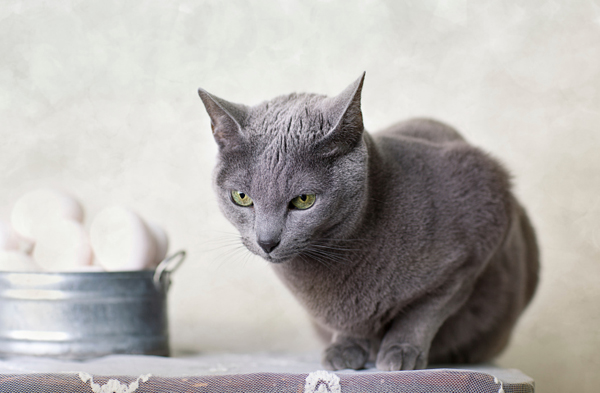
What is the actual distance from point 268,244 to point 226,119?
22 centimetres

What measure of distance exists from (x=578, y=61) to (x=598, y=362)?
888 millimetres

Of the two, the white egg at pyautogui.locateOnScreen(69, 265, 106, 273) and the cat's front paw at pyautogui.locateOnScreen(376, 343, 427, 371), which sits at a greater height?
the cat's front paw at pyautogui.locateOnScreen(376, 343, 427, 371)

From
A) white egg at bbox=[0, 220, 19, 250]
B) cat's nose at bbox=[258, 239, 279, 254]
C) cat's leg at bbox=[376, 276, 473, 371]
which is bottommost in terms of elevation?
white egg at bbox=[0, 220, 19, 250]

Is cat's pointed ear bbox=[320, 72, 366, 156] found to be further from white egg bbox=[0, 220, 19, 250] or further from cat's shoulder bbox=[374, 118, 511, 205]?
white egg bbox=[0, 220, 19, 250]

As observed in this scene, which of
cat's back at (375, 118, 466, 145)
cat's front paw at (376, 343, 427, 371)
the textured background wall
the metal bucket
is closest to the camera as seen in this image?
cat's front paw at (376, 343, 427, 371)

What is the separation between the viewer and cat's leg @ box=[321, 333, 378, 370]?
106 cm

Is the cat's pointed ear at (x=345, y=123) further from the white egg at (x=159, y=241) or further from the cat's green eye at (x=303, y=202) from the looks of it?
the white egg at (x=159, y=241)

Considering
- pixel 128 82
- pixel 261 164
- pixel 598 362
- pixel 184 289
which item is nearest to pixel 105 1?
pixel 128 82

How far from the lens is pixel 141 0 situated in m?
1.78

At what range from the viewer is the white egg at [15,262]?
48.4 inches

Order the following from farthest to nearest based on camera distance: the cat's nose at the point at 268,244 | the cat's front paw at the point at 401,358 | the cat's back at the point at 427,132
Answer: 1. the cat's back at the point at 427,132
2. the cat's front paw at the point at 401,358
3. the cat's nose at the point at 268,244

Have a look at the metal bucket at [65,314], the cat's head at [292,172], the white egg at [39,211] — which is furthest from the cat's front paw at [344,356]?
the white egg at [39,211]

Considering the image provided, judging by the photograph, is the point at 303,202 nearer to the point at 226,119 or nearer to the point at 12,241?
the point at 226,119

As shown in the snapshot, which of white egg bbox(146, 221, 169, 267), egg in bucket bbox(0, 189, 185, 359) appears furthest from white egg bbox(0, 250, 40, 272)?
white egg bbox(146, 221, 169, 267)
